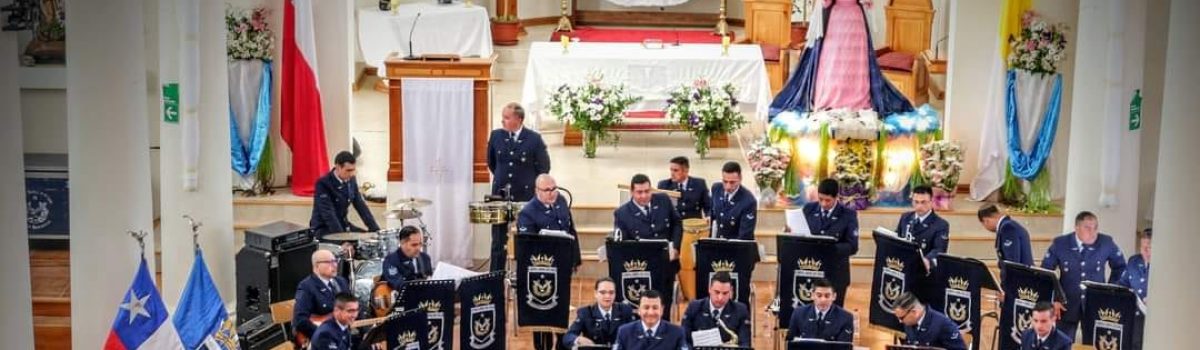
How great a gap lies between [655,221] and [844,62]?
388cm

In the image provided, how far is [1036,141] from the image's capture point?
17391 mm

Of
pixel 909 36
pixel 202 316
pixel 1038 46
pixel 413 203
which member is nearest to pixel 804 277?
pixel 413 203

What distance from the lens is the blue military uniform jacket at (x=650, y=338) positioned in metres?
12.4

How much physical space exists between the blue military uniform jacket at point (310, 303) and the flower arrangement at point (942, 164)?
6.50 metres

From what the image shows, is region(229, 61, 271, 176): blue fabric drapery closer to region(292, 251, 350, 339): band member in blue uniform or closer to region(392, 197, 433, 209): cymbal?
region(392, 197, 433, 209): cymbal

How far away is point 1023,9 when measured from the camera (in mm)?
17172

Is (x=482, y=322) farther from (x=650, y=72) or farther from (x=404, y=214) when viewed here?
(x=650, y=72)

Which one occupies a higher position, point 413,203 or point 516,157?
point 516,157

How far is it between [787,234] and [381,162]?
20.3ft

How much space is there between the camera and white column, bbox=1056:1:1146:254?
48.2ft

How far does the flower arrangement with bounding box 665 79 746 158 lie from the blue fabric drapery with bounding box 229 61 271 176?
169 inches

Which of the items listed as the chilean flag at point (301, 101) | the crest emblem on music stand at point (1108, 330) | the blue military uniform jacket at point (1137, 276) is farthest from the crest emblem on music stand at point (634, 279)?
the chilean flag at point (301, 101)

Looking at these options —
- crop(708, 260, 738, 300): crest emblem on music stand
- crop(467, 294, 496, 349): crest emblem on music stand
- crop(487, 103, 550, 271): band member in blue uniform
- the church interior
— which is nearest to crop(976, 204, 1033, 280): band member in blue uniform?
the church interior

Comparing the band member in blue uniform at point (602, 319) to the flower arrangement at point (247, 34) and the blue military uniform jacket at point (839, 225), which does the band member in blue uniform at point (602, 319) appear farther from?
the flower arrangement at point (247, 34)
